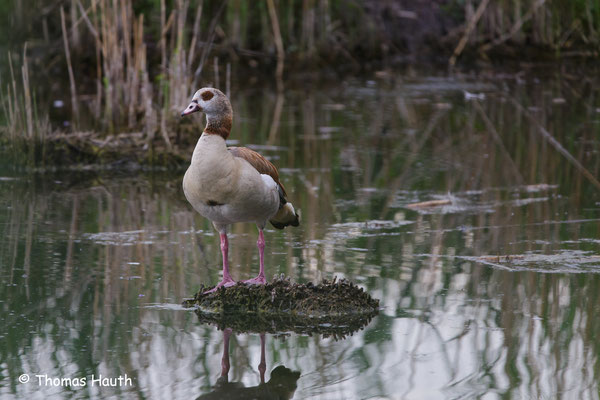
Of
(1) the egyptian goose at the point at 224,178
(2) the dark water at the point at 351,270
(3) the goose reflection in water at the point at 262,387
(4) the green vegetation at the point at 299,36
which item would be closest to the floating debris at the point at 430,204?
(2) the dark water at the point at 351,270

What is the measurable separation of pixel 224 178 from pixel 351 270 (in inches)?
56.4

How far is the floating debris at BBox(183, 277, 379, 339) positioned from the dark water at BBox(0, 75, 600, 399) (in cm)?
14

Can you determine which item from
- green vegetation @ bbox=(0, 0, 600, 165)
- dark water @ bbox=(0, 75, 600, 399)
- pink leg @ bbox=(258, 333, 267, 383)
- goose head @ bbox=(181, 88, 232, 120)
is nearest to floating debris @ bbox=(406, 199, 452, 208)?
dark water @ bbox=(0, 75, 600, 399)

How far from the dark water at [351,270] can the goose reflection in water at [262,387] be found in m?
0.01

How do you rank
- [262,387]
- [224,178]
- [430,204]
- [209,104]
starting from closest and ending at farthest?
[262,387] < [224,178] < [209,104] < [430,204]

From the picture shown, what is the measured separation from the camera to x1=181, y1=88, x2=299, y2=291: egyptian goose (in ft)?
18.7

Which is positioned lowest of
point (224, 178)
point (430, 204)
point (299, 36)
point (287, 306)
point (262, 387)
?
point (262, 387)

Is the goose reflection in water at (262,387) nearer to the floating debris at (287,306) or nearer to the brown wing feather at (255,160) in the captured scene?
the floating debris at (287,306)

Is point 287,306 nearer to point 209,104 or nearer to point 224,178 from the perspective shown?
point 224,178

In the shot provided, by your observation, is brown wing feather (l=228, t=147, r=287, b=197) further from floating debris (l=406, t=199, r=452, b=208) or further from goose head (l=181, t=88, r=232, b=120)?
floating debris (l=406, t=199, r=452, b=208)

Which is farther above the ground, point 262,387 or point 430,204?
point 430,204

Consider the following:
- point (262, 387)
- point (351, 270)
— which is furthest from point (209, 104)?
point (262, 387)

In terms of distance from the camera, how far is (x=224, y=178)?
5.69 m

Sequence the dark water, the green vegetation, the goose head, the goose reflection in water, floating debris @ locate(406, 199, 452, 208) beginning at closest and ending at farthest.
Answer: the goose reflection in water < the dark water < the goose head < floating debris @ locate(406, 199, 452, 208) < the green vegetation
